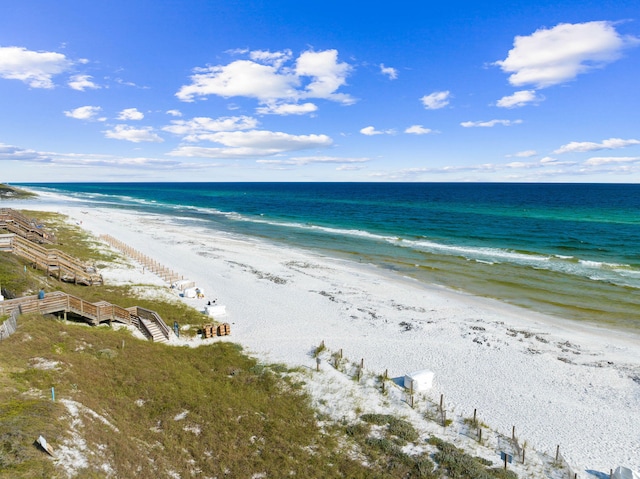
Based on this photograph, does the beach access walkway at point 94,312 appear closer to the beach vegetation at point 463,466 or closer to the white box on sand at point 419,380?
the white box on sand at point 419,380

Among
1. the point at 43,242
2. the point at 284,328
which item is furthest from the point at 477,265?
the point at 43,242

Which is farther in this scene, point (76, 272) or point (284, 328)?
point (76, 272)

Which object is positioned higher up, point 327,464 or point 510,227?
point 510,227

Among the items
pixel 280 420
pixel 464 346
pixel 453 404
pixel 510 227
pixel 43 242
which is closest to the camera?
pixel 280 420

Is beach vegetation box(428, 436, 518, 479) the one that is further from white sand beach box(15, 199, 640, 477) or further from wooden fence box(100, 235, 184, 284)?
wooden fence box(100, 235, 184, 284)

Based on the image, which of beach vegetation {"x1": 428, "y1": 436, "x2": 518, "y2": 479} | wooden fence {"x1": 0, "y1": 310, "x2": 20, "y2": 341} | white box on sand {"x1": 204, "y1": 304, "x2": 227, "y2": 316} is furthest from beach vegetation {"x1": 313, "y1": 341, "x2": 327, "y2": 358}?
wooden fence {"x1": 0, "y1": 310, "x2": 20, "y2": 341}

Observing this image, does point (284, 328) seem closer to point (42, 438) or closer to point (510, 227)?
point (42, 438)

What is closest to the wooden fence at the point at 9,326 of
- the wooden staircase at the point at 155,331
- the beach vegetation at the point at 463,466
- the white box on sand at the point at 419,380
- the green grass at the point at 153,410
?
Answer: the green grass at the point at 153,410

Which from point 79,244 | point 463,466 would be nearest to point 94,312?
point 463,466
